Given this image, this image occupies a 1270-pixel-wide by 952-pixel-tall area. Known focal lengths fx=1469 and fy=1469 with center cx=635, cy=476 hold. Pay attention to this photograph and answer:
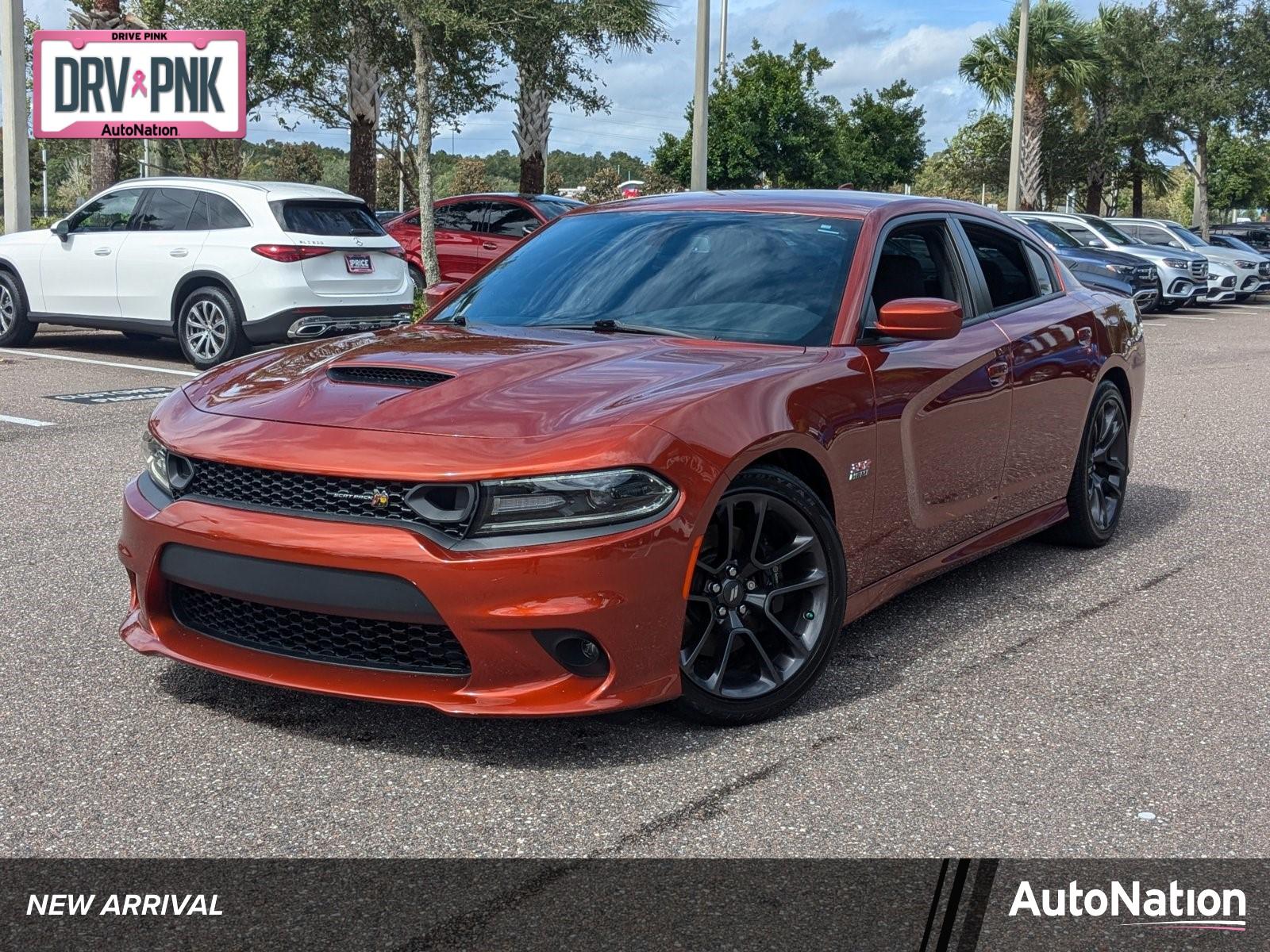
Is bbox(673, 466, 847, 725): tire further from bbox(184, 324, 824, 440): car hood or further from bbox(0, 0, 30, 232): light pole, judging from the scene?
bbox(0, 0, 30, 232): light pole

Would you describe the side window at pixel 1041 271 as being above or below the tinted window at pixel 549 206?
below

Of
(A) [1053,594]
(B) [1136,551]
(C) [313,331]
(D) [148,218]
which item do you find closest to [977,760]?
(A) [1053,594]

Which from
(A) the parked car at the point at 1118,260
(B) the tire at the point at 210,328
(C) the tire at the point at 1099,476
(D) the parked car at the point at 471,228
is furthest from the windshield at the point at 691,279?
(A) the parked car at the point at 1118,260

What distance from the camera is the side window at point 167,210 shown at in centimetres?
1349

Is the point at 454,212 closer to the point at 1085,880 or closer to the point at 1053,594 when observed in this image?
the point at 1053,594

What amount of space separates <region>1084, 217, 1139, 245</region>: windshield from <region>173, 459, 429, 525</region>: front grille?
2501cm

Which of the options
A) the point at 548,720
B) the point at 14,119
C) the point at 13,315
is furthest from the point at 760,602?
the point at 14,119

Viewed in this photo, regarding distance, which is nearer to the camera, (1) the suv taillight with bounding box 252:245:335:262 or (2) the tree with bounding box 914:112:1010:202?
(1) the suv taillight with bounding box 252:245:335:262

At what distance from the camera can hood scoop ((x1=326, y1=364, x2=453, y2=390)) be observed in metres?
4.09

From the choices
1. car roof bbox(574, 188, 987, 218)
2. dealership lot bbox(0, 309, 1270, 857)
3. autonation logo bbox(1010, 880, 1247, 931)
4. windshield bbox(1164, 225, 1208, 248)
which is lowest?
autonation logo bbox(1010, 880, 1247, 931)

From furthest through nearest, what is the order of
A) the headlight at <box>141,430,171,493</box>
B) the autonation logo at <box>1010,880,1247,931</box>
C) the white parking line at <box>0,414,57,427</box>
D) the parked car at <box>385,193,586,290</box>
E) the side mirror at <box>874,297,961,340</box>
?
the parked car at <box>385,193,586,290</box> → the white parking line at <box>0,414,57,427</box> → the side mirror at <box>874,297,961,340</box> → the headlight at <box>141,430,171,493</box> → the autonation logo at <box>1010,880,1247,931</box>

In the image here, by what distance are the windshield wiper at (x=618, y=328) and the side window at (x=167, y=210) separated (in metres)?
9.58

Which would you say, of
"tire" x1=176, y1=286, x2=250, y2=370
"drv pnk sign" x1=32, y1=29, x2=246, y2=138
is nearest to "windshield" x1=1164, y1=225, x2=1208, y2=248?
"drv pnk sign" x1=32, y1=29, x2=246, y2=138

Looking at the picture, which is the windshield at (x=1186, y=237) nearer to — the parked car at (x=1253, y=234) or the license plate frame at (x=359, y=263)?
the parked car at (x=1253, y=234)
